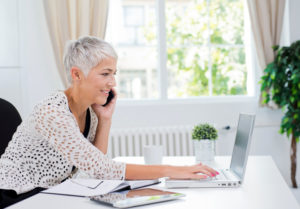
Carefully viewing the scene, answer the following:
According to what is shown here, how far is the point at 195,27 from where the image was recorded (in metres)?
3.98

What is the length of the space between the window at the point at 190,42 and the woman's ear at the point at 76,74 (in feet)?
7.63

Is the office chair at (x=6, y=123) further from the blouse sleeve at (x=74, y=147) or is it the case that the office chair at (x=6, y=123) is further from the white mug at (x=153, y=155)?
the white mug at (x=153, y=155)

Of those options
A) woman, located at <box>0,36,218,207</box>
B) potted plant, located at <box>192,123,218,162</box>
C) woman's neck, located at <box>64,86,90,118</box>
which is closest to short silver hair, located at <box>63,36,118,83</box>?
woman, located at <box>0,36,218,207</box>

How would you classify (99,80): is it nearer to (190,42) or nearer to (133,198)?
(133,198)

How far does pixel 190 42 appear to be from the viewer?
157 inches

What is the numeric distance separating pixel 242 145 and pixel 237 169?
3.7 inches

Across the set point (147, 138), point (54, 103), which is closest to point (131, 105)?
point (147, 138)

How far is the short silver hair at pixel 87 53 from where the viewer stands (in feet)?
5.09

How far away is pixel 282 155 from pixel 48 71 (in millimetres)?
2444

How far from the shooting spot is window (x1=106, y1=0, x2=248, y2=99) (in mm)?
3947

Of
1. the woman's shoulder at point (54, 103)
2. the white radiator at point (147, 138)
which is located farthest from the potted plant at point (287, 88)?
the woman's shoulder at point (54, 103)

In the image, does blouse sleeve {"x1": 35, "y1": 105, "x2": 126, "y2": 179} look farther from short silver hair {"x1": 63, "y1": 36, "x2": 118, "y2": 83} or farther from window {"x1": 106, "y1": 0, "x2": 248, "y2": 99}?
window {"x1": 106, "y1": 0, "x2": 248, "y2": 99}

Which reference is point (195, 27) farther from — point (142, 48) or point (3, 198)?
point (3, 198)

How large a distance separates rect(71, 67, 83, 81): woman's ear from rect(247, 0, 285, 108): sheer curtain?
2547 mm
